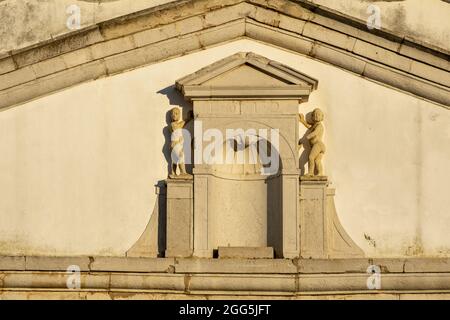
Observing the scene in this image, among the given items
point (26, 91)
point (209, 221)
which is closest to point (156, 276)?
point (209, 221)

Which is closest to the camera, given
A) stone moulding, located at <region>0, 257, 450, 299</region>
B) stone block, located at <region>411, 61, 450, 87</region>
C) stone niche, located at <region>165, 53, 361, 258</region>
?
stone moulding, located at <region>0, 257, 450, 299</region>

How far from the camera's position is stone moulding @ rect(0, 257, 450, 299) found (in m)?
18.0

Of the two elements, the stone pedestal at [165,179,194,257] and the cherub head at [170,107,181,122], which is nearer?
the stone pedestal at [165,179,194,257]

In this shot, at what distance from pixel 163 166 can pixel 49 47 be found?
1.54 m

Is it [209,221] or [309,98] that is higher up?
[309,98]

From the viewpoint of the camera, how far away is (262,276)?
1798 centimetres

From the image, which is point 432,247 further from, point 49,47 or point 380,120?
point 49,47

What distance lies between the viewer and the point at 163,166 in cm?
1830

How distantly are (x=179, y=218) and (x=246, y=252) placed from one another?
0.69 metres

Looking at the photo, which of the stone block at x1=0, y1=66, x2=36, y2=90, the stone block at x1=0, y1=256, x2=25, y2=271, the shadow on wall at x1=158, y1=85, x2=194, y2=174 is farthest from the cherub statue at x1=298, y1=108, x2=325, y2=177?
the stone block at x1=0, y1=256, x2=25, y2=271

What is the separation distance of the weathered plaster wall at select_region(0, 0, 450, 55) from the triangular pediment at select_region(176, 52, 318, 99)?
76 cm

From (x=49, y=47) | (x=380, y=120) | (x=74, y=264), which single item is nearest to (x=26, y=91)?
(x=49, y=47)

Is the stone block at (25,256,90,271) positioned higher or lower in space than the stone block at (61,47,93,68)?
lower
